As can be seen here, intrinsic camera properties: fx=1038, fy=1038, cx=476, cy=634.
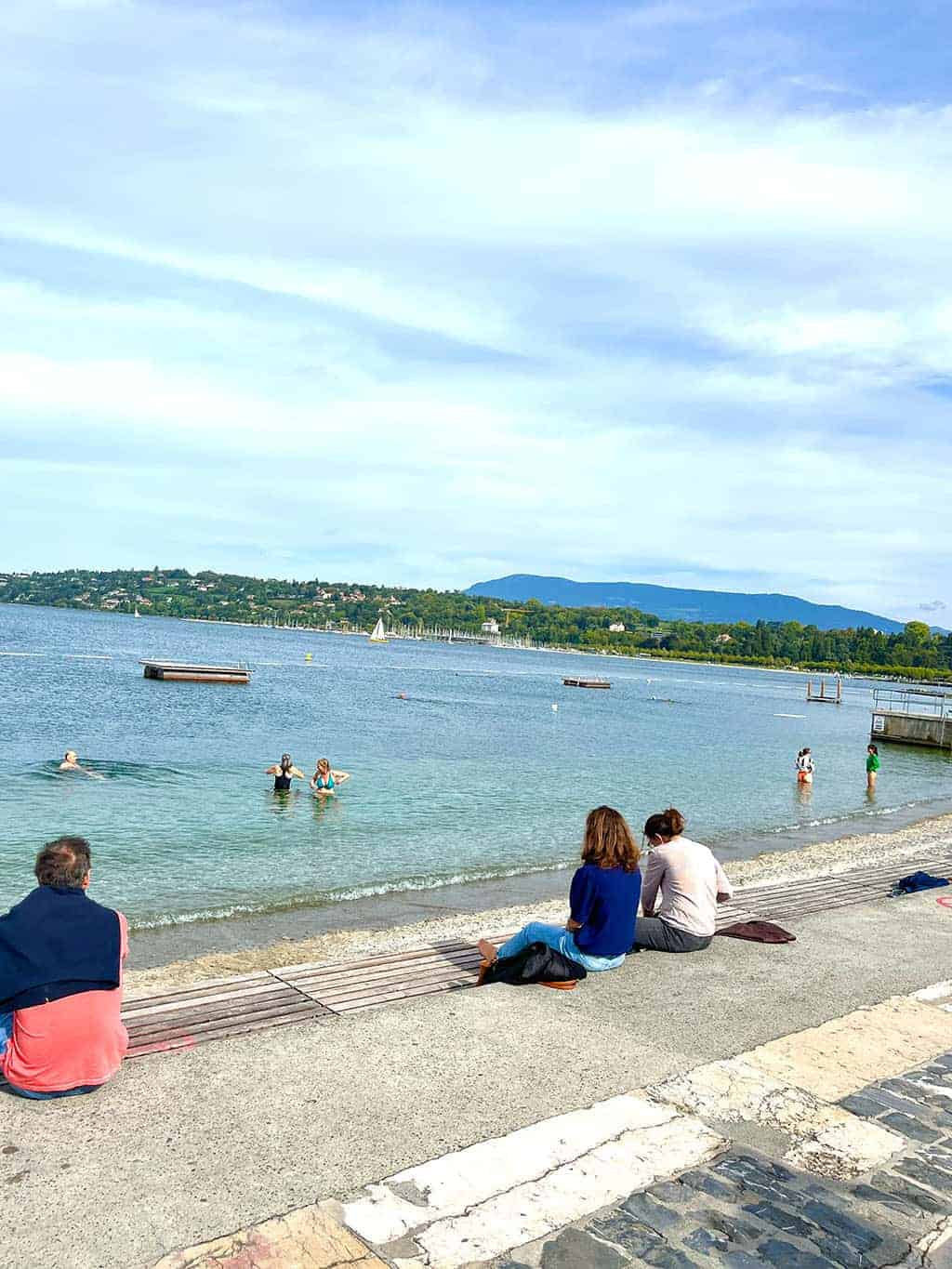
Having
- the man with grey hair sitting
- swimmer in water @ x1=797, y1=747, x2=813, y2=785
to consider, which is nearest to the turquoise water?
swimmer in water @ x1=797, y1=747, x2=813, y2=785

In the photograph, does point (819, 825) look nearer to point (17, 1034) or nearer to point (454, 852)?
point (454, 852)

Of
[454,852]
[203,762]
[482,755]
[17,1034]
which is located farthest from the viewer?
[482,755]

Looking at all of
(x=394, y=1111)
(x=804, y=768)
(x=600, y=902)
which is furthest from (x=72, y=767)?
(x=394, y=1111)

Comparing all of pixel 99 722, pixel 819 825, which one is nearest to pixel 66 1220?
pixel 819 825

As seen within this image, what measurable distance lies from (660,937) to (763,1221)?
3778 mm

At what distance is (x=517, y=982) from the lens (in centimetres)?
711

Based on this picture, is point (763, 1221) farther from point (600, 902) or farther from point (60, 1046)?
point (60, 1046)

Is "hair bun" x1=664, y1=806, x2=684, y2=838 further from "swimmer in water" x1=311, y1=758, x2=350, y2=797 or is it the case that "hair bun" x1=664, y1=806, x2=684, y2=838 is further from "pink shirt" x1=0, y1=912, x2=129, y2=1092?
"swimmer in water" x1=311, y1=758, x2=350, y2=797

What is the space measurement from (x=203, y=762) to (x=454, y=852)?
13.0 metres

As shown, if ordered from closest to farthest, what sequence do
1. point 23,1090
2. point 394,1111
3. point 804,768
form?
point 23,1090 < point 394,1111 < point 804,768

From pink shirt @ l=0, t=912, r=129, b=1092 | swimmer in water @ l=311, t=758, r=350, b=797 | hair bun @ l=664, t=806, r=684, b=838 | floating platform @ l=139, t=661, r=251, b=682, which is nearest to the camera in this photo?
pink shirt @ l=0, t=912, r=129, b=1092

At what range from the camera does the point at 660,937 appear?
801cm

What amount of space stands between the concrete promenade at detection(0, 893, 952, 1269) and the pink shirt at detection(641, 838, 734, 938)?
65cm

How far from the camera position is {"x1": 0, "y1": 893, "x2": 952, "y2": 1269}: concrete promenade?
4035 mm
